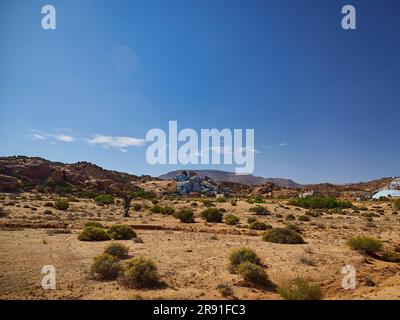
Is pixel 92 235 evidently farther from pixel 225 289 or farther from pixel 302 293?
pixel 302 293

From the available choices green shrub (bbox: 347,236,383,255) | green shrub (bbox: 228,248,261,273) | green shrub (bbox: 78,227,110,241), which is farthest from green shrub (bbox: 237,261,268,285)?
green shrub (bbox: 78,227,110,241)

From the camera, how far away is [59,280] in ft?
33.2

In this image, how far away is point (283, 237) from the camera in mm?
17734

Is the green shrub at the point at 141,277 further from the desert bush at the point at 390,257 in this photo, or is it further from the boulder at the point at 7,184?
the boulder at the point at 7,184

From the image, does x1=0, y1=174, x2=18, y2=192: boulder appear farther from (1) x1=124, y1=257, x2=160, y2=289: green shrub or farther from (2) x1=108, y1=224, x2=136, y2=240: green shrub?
(1) x1=124, y1=257, x2=160, y2=289: green shrub

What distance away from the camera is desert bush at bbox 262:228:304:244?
17.6 m

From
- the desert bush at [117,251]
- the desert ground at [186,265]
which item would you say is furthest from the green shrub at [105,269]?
the desert bush at [117,251]

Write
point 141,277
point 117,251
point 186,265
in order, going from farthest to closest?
point 117,251 < point 186,265 < point 141,277

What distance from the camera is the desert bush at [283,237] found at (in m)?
17.6

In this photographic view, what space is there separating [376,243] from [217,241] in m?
7.69

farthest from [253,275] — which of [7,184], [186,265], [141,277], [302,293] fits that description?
[7,184]

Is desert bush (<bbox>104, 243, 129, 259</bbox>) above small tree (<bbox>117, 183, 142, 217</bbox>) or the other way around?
the other way around
